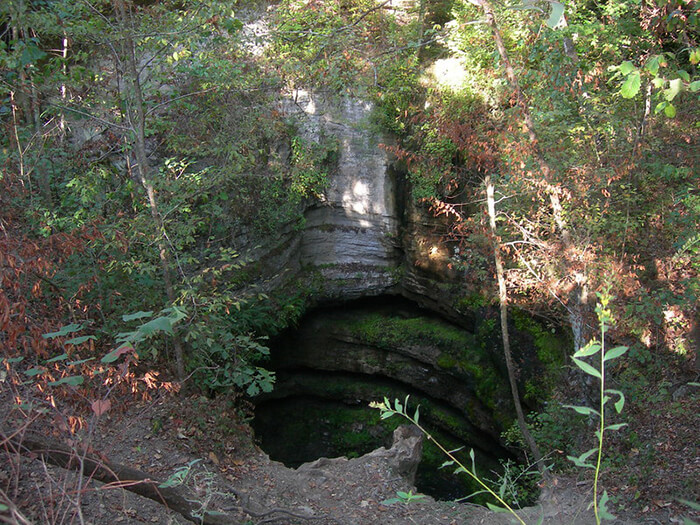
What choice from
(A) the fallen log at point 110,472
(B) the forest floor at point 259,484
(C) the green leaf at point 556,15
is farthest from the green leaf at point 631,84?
(B) the forest floor at point 259,484

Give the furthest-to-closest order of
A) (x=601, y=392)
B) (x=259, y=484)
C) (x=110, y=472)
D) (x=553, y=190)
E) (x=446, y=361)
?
(x=446, y=361)
(x=259, y=484)
(x=553, y=190)
(x=110, y=472)
(x=601, y=392)

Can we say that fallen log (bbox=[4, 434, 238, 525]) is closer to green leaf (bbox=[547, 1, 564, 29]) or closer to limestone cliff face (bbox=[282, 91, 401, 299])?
green leaf (bbox=[547, 1, 564, 29])

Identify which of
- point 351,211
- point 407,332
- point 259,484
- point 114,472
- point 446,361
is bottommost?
point 259,484

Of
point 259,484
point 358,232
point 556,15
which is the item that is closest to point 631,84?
point 556,15

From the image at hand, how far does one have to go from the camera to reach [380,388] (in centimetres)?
1133

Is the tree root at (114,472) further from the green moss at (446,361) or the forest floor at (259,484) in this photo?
the green moss at (446,361)

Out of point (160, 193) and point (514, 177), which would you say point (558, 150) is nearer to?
point (514, 177)

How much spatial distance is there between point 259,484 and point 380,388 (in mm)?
5817

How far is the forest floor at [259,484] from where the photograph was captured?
4457 millimetres

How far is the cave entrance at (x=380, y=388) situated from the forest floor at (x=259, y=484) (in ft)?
10.5

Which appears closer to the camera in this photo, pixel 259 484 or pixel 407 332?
pixel 259 484

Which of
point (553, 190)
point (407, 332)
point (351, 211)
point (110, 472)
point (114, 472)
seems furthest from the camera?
point (351, 211)

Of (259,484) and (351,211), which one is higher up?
(351,211)

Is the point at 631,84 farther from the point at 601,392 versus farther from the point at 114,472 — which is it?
the point at 114,472
